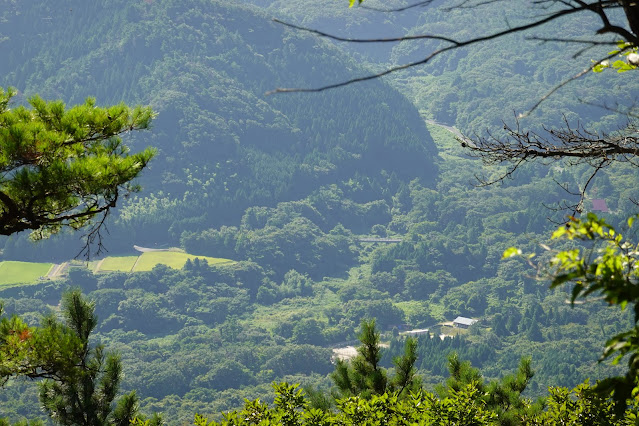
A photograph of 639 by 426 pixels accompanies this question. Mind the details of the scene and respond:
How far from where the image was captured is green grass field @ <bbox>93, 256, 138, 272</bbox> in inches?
2459

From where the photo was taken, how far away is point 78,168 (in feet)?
14.8

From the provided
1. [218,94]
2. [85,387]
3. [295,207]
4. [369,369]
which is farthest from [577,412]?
[218,94]

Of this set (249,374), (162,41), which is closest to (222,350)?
(249,374)

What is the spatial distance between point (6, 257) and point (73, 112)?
6177 centimetres

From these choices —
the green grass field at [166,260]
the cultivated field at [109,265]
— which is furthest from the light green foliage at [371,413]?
the green grass field at [166,260]

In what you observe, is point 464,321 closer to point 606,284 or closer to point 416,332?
point 416,332

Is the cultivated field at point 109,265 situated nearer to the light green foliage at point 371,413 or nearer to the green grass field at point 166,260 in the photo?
the green grass field at point 166,260

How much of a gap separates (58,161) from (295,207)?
7315 cm

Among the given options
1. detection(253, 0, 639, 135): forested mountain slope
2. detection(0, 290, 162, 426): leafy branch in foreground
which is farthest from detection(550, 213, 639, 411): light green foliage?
detection(253, 0, 639, 135): forested mountain slope

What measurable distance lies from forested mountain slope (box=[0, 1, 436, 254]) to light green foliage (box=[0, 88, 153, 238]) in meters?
69.8

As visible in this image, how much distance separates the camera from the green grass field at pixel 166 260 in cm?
6425

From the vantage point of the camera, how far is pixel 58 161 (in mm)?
4539

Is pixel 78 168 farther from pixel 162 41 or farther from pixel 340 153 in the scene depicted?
pixel 162 41

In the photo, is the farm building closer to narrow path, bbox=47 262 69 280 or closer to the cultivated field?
the cultivated field
